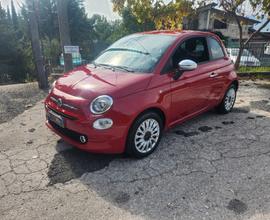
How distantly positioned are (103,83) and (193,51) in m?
1.80

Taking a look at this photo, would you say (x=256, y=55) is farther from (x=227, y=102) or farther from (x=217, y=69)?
(x=217, y=69)

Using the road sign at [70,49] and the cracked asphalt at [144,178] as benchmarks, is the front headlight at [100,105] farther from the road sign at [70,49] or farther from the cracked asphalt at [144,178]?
the road sign at [70,49]

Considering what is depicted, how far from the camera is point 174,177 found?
10.6 ft

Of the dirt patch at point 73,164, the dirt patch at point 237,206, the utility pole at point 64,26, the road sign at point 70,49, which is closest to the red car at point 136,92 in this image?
the dirt patch at point 73,164

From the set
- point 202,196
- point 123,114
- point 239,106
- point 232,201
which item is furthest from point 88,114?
point 239,106

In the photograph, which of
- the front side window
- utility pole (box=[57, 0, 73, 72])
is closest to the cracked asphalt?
the front side window

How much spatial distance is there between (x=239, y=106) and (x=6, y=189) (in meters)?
5.04

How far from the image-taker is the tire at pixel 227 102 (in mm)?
5275

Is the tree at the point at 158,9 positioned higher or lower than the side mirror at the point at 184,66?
higher

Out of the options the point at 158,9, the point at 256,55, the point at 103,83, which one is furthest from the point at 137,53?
the point at 256,55

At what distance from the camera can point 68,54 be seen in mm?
7219

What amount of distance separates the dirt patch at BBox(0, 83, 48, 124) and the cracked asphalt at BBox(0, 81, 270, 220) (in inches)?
39.8

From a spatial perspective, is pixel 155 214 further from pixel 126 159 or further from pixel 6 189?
pixel 6 189

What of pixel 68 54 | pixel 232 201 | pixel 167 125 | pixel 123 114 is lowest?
pixel 232 201
